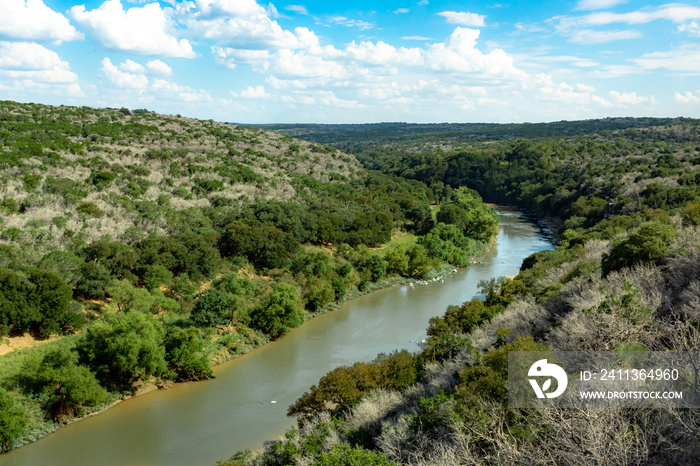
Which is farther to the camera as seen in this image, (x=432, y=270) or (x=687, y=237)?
(x=432, y=270)

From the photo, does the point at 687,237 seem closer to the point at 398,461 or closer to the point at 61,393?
the point at 398,461

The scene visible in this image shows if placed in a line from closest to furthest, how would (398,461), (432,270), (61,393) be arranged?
(398,461)
(61,393)
(432,270)

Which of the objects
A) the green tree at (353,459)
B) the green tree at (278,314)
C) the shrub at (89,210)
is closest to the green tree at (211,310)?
the green tree at (278,314)

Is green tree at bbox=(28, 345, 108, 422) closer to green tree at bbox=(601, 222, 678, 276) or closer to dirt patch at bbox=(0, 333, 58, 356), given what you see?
dirt patch at bbox=(0, 333, 58, 356)

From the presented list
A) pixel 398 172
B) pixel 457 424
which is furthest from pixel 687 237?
pixel 398 172

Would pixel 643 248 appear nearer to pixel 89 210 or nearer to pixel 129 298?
pixel 129 298

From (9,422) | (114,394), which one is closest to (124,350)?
(114,394)
